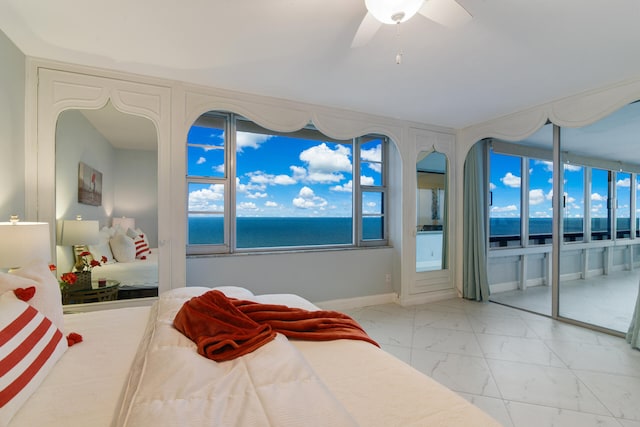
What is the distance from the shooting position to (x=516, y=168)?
404cm

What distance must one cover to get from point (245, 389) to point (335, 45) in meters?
2.15

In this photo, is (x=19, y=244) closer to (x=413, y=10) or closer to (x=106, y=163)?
(x=106, y=163)

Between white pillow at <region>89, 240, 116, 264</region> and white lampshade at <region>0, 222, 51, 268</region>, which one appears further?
white pillow at <region>89, 240, 116, 264</region>

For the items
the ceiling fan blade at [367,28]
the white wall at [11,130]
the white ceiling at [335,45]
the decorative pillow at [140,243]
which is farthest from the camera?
the decorative pillow at [140,243]

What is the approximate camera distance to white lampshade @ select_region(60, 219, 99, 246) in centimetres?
244

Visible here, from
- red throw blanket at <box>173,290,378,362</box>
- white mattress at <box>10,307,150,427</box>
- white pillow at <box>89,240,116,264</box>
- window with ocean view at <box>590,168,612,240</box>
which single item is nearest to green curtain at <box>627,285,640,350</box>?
window with ocean view at <box>590,168,612,240</box>

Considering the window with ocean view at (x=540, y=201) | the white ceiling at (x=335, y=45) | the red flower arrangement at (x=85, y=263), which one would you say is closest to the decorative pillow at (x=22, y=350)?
the red flower arrangement at (x=85, y=263)

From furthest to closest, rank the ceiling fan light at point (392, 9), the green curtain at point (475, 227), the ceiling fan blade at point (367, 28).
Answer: the green curtain at point (475, 227) < the ceiling fan blade at point (367, 28) < the ceiling fan light at point (392, 9)

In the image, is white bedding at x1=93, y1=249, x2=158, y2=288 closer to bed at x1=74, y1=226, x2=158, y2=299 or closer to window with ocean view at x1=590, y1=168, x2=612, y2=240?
bed at x1=74, y1=226, x2=158, y2=299

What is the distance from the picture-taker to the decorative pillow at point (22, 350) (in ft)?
3.06

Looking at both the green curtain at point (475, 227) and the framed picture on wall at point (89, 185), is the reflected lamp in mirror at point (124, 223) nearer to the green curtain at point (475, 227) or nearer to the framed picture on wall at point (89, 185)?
the framed picture on wall at point (89, 185)

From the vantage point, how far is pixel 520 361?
2.41 metres

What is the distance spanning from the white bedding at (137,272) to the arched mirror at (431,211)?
122 inches

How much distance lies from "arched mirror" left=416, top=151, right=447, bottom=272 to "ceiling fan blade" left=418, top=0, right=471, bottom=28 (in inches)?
103
